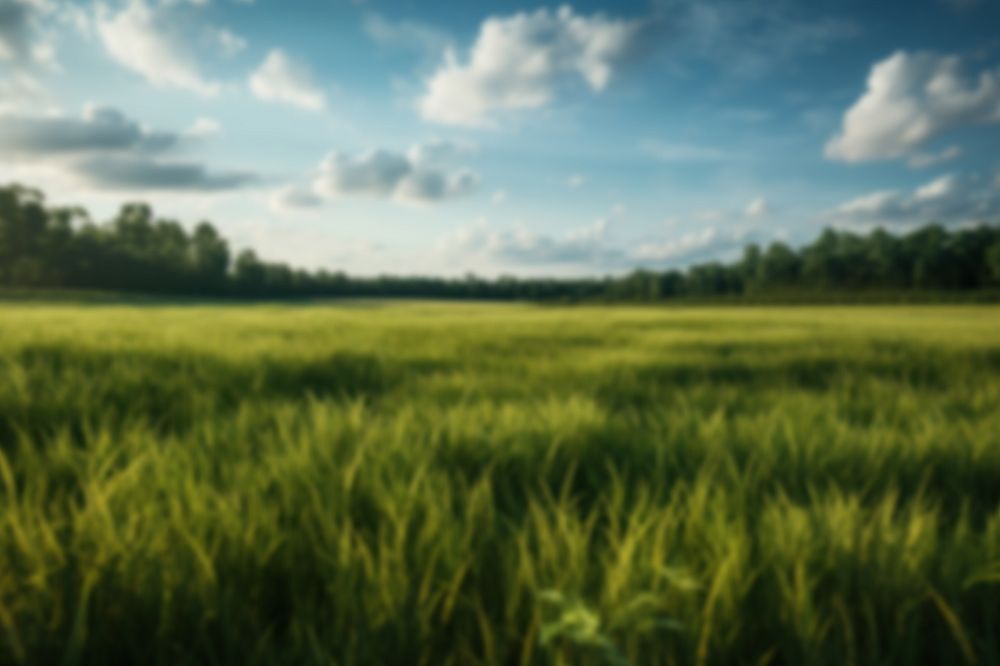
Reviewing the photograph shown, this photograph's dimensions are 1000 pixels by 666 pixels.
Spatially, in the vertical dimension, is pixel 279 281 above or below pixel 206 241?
below

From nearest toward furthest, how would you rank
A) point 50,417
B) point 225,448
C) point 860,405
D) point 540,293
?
point 225,448
point 50,417
point 860,405
point 540,293

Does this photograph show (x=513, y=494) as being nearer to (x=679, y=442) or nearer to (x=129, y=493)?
(x=679, y=442)

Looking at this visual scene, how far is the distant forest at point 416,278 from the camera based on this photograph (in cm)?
6138

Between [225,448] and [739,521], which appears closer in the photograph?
[739,521]

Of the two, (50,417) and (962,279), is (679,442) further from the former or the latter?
(962,279)

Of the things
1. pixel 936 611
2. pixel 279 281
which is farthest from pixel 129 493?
pixel 279 281

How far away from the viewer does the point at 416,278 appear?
116562 millimetres

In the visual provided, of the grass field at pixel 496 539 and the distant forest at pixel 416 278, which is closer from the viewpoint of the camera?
the grass field at pixel 496 539

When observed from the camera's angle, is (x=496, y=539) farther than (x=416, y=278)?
No

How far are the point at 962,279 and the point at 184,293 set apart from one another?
11919cm

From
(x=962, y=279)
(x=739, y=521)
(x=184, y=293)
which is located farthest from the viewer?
(x=962, y=279)

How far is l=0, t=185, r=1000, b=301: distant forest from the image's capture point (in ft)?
201

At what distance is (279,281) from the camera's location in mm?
85562

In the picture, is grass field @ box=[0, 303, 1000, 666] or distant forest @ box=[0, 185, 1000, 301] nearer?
grass field @ box=[0, 303, 1000, 666]
